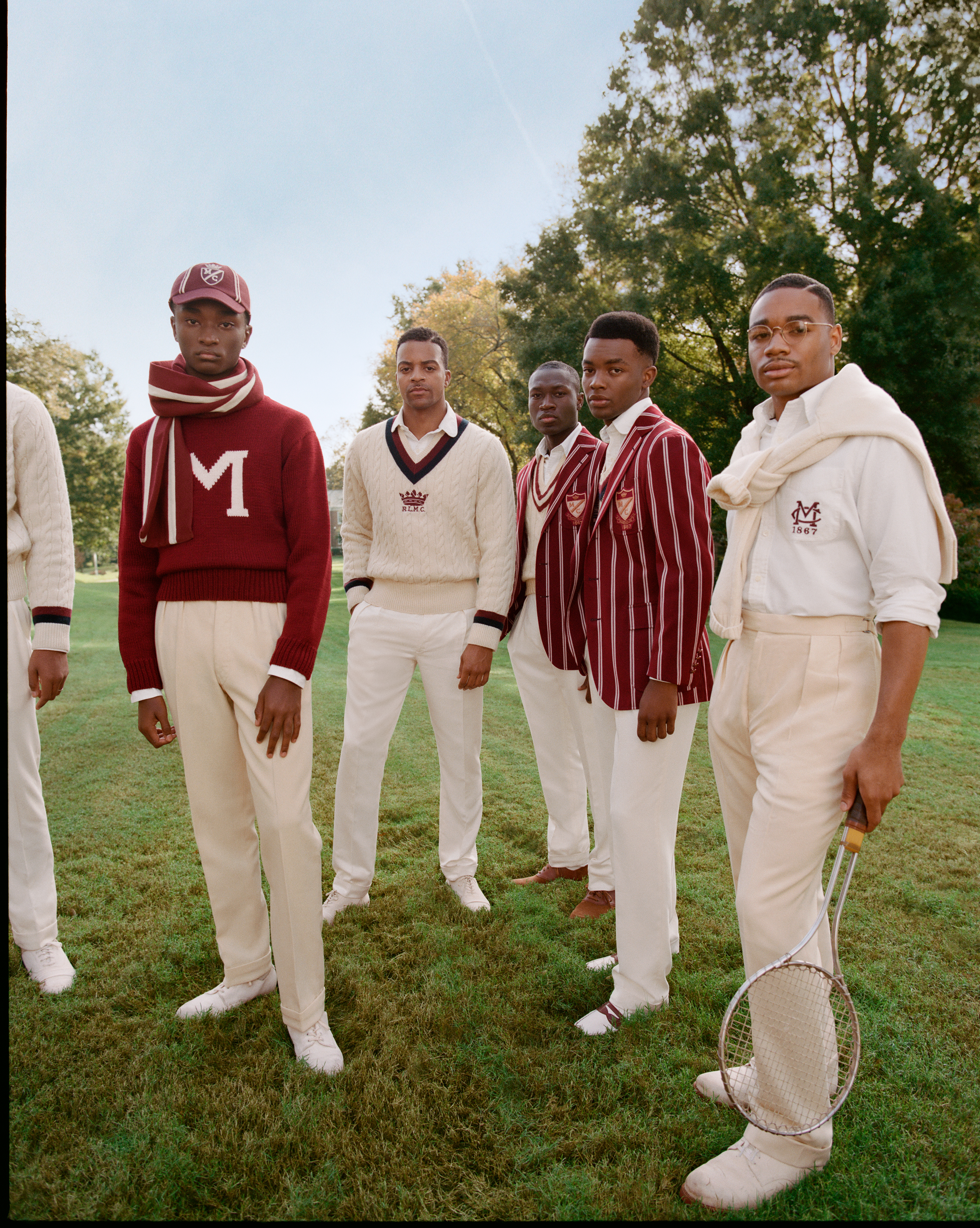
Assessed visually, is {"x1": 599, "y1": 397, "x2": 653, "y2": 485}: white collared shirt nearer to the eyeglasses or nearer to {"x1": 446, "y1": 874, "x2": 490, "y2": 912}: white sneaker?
the eyeglasses

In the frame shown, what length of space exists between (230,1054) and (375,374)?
39.5m

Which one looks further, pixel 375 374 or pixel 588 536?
pixel 375 374

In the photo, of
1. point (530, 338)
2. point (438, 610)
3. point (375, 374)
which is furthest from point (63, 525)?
point (375, 374)

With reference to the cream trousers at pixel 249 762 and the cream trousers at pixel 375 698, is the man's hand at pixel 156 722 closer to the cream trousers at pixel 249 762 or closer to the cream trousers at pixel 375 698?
the cream trousers at pixel 249 762

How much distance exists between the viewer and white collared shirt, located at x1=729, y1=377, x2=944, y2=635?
2260 millimetres

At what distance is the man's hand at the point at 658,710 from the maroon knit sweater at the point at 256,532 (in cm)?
130

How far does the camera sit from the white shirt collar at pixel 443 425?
176 inches

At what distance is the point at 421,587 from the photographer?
445cm

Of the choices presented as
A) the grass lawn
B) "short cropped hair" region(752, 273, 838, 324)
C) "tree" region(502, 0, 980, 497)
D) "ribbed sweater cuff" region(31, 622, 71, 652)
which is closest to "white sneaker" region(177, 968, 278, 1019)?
the grass lawn

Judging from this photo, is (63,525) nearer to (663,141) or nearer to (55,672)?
(55,672)

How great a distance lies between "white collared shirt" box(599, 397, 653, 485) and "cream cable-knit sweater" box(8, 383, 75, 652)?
2.36m

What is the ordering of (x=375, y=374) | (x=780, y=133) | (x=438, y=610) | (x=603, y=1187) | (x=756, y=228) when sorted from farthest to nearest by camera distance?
(x=375, y=374), (x=780, y=133), (x=756, y=228), (x=438, y=610), (x=603, y=1187)

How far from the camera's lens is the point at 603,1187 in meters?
2.47

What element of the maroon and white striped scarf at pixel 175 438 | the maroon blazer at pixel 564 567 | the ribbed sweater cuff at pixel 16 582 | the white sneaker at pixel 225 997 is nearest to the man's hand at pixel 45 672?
the ribbed sweater cuff at pixel 16 582
